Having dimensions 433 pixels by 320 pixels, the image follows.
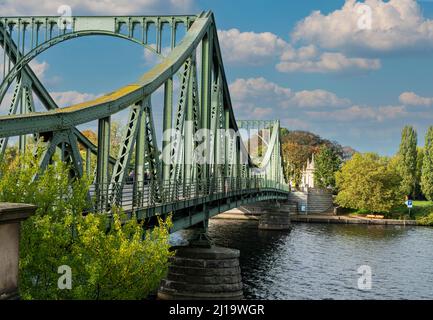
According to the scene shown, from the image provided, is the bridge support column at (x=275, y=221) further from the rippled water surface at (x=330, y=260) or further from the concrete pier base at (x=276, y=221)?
the rippled water surface at (x=330, y=260)

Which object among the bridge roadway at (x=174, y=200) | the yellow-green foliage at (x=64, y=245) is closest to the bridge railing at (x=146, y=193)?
the bridge roadway at (x=174, y=200)

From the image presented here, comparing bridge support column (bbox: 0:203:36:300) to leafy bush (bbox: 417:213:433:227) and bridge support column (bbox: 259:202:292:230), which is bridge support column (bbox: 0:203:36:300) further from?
leafy bush (bbox: 417:213:433:227)

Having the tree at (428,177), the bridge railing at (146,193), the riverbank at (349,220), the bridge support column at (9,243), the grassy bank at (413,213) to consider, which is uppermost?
the tree at (428,177)

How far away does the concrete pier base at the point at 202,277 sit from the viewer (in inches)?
1319

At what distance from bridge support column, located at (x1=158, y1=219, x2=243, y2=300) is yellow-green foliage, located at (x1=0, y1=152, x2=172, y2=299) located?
1603 centimetres

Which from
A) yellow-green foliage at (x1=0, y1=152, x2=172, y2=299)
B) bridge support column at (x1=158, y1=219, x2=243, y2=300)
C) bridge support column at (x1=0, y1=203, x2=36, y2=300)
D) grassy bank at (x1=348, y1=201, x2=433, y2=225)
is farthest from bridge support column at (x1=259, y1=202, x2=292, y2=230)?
bridge support column at (x1=0, y1=203, x2=36, y2=300)

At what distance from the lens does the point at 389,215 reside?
10194cm

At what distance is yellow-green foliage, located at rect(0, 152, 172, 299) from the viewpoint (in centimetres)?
1521

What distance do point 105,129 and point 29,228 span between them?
19.4ft

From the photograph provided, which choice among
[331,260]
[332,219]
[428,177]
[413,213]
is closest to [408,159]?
[428,177]

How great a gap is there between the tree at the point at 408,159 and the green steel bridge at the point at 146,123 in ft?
241

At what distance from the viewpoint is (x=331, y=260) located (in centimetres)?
5538

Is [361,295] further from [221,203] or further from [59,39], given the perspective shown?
[59,39]

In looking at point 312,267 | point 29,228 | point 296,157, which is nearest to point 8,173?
point 29,228
